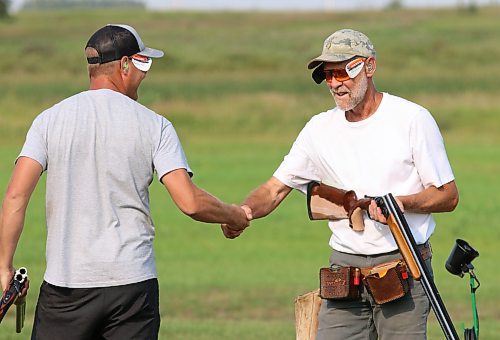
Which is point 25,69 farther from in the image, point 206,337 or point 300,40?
point 206,337

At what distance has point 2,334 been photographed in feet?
34.0

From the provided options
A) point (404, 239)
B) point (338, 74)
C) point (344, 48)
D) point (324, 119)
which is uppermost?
point (344, 48)

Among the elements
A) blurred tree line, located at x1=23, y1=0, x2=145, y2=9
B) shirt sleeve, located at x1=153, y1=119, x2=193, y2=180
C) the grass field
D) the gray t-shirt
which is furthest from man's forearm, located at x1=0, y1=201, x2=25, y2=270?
blurred tree line, located at x1=23, y1=0, x2=145, y2=9

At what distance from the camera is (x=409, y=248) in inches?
234

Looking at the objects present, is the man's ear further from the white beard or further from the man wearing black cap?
the white beard

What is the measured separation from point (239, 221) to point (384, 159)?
820 mm

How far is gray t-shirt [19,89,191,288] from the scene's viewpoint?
5625mm

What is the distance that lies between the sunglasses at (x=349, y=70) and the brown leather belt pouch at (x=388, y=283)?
0.94 m

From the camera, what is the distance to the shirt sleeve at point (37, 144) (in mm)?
5637

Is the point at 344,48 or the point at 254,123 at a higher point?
the point at 344,48

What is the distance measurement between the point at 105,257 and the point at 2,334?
16.4ft

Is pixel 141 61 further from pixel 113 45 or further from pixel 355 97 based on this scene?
pixel 355 97

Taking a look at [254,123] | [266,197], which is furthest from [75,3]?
[266,197]

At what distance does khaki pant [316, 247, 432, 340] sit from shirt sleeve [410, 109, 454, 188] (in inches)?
16.1
